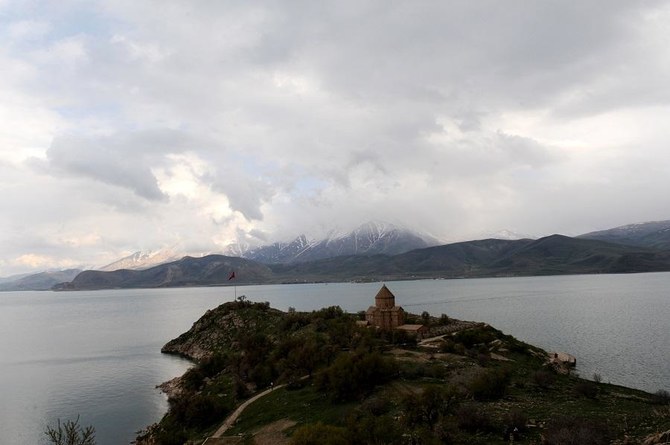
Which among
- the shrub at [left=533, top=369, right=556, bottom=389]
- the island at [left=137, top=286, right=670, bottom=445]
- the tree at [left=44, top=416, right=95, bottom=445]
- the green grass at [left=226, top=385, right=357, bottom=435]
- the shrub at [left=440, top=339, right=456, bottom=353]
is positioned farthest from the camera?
the shrub at [left=440, top=339, right=456, bottom=353]

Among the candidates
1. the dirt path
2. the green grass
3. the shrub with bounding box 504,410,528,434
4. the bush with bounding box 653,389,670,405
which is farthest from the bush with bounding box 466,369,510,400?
the dirt path

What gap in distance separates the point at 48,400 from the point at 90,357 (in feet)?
103

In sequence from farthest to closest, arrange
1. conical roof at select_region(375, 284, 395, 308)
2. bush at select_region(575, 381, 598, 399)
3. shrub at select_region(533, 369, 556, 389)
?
conical roof at select_region(375, 284, 395, 308) → shrub at select_region(533, 369, 556, 389) → bush at select_region(575, 381, 598, 399)

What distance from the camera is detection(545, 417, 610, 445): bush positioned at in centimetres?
2036

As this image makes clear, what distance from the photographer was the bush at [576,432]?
2036 centimetres

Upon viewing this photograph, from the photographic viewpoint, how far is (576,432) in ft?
69.8

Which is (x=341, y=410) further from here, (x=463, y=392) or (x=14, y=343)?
(x=14, y=343)

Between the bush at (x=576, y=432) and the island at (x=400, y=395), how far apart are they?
0.08m

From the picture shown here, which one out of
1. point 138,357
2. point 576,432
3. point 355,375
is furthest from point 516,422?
point 138,357

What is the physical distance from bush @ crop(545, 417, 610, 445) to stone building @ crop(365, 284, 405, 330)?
4426 centimetres

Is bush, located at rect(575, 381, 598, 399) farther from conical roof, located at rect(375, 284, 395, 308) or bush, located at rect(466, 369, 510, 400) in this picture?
conical roof, located at rect(375, 284, 395, 308)

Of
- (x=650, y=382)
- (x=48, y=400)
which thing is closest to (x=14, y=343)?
(x=48, y=400)

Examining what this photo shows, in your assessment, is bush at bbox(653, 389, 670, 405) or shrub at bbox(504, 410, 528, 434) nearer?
Result: shrub at bbox(504, 410, 528, 434)

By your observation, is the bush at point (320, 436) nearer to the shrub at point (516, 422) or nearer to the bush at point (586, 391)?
the shrub at point (516, 422)
